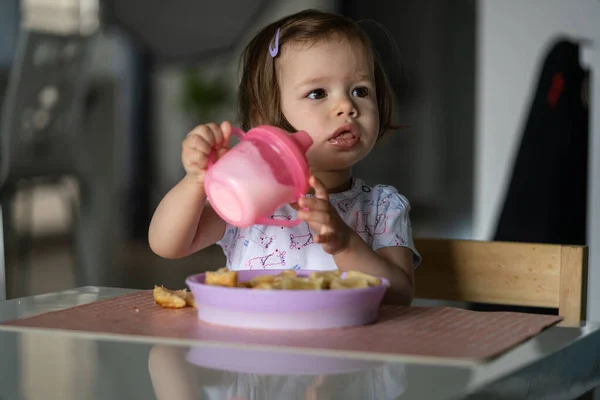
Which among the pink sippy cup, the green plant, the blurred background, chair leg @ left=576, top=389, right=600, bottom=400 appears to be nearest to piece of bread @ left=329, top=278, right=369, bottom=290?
the pink sippy cup

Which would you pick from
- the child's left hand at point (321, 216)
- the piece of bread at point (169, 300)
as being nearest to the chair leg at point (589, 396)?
the child's left hand at point (321, 216)

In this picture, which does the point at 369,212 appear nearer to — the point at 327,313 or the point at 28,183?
the point at 327,313

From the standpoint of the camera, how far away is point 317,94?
4.17ft

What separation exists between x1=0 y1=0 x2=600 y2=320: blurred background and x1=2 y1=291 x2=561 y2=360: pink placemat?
184 centimetres

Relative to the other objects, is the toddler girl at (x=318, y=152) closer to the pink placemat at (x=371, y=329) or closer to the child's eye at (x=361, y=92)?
the child's eye at (x=361, y=92)

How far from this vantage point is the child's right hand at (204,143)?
946mm

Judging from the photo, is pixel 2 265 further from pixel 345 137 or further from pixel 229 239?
pixel 345 137

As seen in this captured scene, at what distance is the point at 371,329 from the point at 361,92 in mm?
589

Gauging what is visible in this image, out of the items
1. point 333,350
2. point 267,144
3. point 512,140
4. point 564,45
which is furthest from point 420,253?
point 512,140

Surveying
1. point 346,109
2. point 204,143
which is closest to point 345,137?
point 346,109

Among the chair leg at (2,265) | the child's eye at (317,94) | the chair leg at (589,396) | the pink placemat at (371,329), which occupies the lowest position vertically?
the chair leg at (2,265)

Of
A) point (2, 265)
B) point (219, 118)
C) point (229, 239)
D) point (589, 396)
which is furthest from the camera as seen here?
point (219, 118)

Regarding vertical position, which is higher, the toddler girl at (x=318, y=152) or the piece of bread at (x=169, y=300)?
the toddler girl at (x=318, y=152)

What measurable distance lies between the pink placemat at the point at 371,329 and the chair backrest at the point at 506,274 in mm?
374
